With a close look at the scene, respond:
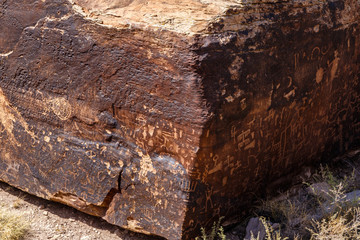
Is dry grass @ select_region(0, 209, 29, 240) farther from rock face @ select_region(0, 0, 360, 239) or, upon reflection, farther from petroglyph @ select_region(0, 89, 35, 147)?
Answer: petroglyph @ select_region(0, 89, 35, 147)

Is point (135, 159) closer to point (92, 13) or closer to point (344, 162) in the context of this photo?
point (92, 13)

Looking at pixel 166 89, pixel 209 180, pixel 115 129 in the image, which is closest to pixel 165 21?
pixel 166 89

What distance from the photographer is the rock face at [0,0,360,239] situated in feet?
8.61

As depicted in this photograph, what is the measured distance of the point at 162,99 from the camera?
267cm

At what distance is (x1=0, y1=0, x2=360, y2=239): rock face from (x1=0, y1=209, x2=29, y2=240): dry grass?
23cm

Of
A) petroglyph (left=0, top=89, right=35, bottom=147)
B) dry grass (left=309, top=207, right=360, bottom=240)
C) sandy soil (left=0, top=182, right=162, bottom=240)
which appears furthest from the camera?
petroglyph (left=0, top=89, right=35, bottom=147)

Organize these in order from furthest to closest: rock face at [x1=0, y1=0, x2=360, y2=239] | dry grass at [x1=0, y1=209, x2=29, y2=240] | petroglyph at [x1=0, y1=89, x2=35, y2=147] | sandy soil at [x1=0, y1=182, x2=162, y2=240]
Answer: petroglyph at [x1=0, y1=89, x2=35, y2=147] → sandy soil at [x1=0, y1=182, x2=162, y2=240] → dry grass at [x1=0, y1=209, x2=29, y2=240] → rock face at [x1=0, y1=0, x2=360, y2=239]

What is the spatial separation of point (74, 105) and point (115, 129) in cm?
31

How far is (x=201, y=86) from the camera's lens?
100 inches

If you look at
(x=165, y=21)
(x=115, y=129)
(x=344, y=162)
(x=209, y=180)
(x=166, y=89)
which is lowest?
(x=344, y=162)

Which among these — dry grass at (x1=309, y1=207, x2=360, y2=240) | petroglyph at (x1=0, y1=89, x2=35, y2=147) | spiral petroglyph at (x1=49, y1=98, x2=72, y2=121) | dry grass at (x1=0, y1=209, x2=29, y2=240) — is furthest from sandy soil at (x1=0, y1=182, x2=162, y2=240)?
dry grass at (x1=309, y1=207, x2=360, y2=240)

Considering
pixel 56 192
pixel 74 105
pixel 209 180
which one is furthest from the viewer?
pixel 56 192

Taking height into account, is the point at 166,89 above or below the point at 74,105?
above

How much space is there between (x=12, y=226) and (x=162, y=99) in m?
1.27
